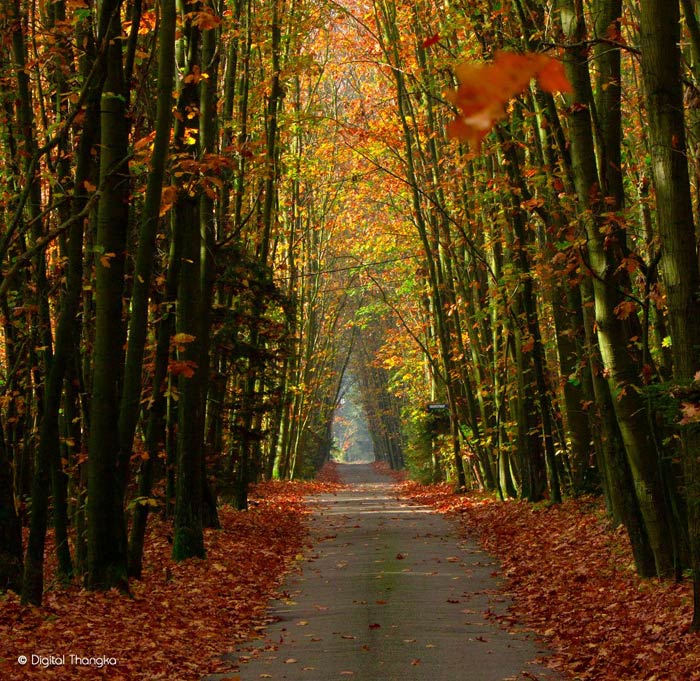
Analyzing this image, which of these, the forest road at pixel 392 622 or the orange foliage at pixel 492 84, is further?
the forest road at pixel 392 622

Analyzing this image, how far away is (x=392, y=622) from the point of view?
9.09 meters

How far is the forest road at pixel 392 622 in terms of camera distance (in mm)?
7230

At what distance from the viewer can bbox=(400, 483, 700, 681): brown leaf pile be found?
273 inches

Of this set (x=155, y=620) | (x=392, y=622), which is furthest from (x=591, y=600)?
(x=155, y=620)

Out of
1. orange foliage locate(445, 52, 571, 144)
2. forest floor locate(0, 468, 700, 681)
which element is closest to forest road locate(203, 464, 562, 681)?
forest floor locate(0, 468, 700, 681)

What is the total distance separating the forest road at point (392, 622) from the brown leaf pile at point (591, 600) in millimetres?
334

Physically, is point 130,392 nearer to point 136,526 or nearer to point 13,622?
point 136,526

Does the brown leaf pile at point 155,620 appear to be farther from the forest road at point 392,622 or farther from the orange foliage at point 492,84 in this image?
the orange foliage at point 492,84

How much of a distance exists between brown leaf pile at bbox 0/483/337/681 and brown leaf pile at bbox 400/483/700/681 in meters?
2.97

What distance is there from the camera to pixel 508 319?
19984 millimetres

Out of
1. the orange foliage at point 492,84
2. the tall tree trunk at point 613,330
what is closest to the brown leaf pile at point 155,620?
the tall tree trunk at point 613,330

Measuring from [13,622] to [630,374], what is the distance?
649 cm

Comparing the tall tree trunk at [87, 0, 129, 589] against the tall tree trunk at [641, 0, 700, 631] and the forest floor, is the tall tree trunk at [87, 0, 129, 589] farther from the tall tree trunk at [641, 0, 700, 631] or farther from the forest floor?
the tall tree trunk at [641, 0, 700, 631]

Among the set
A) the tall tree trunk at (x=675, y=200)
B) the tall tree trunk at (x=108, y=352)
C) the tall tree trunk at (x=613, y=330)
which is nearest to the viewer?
the tall tree trunk at (x=675, y=200)
